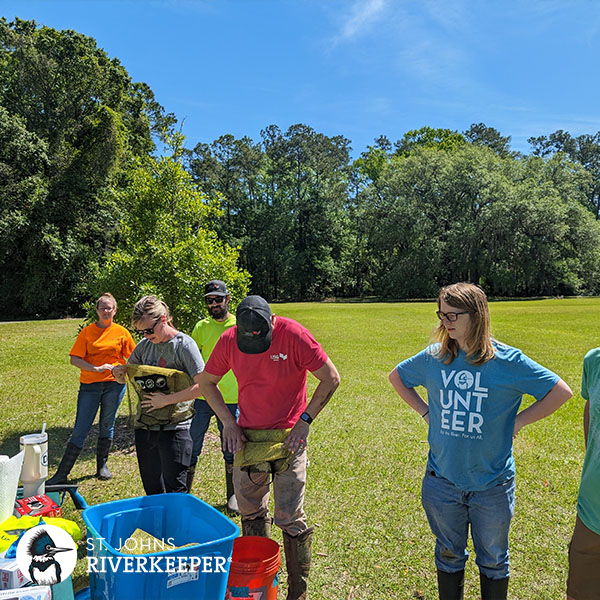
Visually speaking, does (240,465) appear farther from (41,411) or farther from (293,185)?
(293,185)

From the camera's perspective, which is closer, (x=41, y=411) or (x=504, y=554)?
(x=504, y=554)

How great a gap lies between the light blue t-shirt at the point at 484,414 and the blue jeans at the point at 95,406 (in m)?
4.48

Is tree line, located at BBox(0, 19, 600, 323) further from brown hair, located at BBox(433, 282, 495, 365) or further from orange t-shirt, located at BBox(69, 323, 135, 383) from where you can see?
brown hair, located at BBox(433, 282, 495, 365)

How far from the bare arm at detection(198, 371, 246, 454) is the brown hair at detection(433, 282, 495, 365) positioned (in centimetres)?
151

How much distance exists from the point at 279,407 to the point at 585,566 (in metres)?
2.01

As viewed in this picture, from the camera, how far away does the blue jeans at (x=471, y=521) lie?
3.14m

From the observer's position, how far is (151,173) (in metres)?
9.16

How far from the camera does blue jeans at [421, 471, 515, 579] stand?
3.14m

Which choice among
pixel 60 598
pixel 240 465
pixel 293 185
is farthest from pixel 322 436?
pixel 293 185

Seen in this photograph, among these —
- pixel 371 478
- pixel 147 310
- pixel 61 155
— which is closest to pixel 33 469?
pixel 147 310

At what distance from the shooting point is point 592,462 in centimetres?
281

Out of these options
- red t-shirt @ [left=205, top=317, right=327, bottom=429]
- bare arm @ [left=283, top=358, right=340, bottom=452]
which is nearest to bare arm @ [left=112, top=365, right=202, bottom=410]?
red t-shirt @ [left=205, top=317, right=327, bottom=429]

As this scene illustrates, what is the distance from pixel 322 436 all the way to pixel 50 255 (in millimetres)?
30167

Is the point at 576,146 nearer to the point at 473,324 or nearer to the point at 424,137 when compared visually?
the point at 424,137
